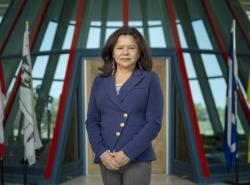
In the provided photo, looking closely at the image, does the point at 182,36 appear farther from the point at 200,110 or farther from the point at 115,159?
the point at 115,159

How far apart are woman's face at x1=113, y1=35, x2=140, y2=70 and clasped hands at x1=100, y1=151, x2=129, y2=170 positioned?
385 mm

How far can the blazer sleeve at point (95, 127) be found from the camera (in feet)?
5.36

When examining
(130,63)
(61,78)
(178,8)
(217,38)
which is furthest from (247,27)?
(130,63)

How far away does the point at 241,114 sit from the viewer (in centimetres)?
731

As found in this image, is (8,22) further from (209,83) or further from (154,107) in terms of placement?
(154,107)

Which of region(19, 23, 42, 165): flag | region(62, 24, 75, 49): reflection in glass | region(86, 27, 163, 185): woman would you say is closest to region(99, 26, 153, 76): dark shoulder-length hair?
region(86, 27, 163, 185): woman

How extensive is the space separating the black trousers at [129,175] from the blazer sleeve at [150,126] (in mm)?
61

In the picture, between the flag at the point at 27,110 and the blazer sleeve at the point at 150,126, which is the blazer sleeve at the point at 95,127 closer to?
the blazer sleeve at the point at 150,126

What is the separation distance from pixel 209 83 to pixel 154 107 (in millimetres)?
5690

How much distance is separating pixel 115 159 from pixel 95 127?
0.18 meters

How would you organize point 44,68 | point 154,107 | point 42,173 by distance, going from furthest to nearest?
point 44,68 → point 42,173 → point 154,107

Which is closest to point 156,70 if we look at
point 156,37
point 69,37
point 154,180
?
point 156,37

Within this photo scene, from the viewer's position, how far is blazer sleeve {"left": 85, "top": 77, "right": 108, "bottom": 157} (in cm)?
163

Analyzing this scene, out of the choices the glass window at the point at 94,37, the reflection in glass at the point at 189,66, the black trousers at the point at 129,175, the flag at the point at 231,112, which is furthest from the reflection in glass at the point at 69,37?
the black trousers at the point at 129,175
